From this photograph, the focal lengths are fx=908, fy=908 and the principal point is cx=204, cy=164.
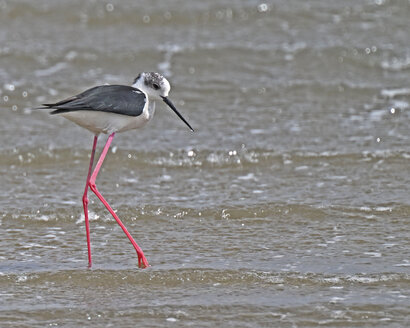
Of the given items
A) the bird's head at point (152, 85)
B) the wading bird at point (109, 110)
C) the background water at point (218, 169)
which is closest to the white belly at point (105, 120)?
the wading bird at point (109, 110)

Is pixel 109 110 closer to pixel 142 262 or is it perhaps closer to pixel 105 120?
pixel 105 120

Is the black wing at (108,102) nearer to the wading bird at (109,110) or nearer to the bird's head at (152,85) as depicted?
the wading bird at (109,110)

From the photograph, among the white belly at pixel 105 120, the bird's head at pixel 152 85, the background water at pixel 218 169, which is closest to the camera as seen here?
the background water at pixel 218 169

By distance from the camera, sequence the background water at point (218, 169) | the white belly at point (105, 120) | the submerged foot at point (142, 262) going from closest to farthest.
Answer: the background water at point (218, 169)
the submerged foot at point (142, 262)
the white belly at point (105, 120)

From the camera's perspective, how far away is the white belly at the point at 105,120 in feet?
19.0

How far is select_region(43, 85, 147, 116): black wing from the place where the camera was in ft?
18.8

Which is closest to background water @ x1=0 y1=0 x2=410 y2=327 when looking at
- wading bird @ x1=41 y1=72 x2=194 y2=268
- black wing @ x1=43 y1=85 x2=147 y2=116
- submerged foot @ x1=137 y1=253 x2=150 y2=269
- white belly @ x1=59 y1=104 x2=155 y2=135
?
submerged foot @ x1=137 y1=253 x2=150 y2=269

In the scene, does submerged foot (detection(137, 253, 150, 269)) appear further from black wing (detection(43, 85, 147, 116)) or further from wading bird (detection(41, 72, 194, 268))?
black wing (detection(43, 85, 147, 116))

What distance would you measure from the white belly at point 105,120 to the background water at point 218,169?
2.65ft

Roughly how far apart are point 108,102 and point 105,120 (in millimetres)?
125

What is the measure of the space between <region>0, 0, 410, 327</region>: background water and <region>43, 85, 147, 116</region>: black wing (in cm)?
94

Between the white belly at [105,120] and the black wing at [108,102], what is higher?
the black wing at [108,102]

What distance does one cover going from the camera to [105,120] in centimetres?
586

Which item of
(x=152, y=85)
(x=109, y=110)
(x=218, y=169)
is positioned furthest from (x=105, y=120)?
(x=218, y=169)
